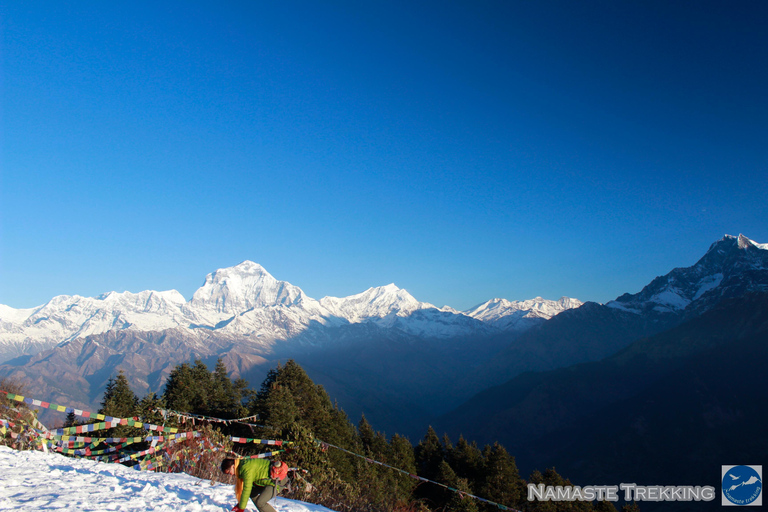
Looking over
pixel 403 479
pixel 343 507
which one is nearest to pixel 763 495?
pixel 403 479

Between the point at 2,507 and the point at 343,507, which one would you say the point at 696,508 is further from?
the point at 2,507

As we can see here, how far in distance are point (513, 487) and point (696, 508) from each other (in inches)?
5033

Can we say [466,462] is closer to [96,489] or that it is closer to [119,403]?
[119,403]

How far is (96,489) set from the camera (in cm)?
1149

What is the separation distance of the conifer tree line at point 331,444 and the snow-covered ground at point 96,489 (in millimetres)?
5994

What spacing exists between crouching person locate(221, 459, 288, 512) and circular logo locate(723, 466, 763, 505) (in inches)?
5959

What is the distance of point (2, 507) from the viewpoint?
9.37m

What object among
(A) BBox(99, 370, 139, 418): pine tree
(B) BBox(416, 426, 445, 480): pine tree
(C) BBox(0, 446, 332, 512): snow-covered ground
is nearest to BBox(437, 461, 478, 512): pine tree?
(B) BBox(416, 426, 445, 480): pine tree

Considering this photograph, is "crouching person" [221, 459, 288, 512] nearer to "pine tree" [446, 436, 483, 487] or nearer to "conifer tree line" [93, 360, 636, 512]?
"conifer tree line" [93, 360, 636, 512]

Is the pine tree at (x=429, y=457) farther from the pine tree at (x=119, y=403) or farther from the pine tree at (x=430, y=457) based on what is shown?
the pine tree at (x=119, y=403)

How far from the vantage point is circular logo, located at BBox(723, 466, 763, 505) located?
355 ft

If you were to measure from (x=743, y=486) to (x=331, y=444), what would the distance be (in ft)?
469

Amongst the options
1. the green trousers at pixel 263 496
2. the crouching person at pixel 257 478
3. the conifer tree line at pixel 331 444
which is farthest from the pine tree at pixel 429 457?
the crouching person at pixel 257 478

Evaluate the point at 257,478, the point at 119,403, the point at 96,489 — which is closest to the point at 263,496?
the point at 257,478
